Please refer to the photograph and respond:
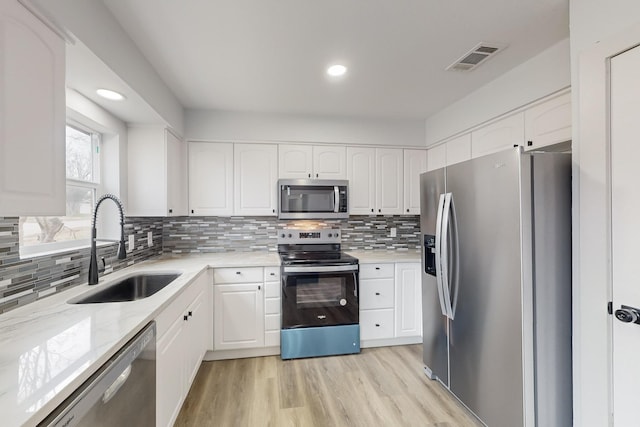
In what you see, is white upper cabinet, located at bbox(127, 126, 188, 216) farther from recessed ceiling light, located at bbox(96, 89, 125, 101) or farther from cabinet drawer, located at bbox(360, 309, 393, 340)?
cabinet drawer, located at bbox(360, 309, 393, 340)

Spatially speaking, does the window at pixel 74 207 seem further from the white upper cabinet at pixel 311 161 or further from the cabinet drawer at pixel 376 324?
the cabinet drawer at pixel 376 324

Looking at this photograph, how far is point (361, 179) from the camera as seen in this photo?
327cm

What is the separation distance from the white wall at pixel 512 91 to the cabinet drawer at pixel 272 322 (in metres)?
2.48

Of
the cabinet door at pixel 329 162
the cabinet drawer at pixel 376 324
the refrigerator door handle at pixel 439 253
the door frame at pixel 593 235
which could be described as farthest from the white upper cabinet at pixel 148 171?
the door frame at pixel 593 235

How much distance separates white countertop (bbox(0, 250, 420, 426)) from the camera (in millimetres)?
732

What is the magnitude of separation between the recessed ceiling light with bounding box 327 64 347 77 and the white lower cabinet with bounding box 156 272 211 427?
72.6 inches

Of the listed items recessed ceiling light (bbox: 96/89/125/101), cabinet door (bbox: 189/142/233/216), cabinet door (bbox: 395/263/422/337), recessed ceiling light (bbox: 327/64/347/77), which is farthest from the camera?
cabinet door (bbox: 189/142/233/216)

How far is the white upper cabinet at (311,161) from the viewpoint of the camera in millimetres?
3131

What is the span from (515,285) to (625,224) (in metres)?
0.50

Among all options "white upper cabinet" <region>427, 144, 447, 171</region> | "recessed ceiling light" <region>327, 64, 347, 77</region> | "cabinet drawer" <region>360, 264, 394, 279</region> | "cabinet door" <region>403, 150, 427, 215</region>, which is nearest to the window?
"recessed ceiling light" <region>327, 64, 347, 77</region>

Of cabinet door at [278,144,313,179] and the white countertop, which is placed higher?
cabinet door at [278,144,313,179]

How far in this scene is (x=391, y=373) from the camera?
240cm

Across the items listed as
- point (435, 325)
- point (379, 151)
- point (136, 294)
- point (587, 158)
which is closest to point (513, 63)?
point (587, 158)

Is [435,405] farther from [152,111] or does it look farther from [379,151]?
[152,111]
